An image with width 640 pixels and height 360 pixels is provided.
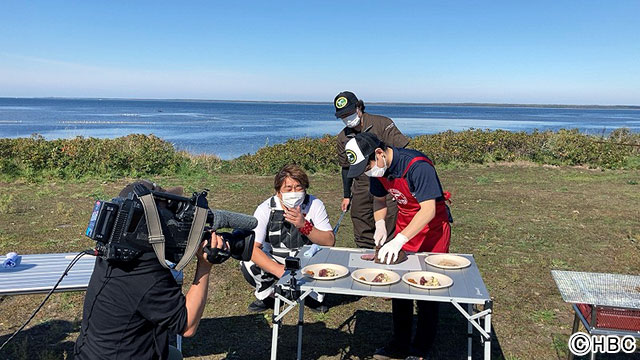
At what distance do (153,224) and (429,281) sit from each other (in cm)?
171

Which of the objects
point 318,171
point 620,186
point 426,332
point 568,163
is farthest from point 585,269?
point 568,163

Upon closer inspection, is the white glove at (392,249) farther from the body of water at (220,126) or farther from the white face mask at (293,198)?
the body of water at (220,126)

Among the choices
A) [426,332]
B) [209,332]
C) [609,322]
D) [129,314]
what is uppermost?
[129,314]

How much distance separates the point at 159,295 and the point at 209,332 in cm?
242

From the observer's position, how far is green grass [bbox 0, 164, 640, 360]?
4.09 metres

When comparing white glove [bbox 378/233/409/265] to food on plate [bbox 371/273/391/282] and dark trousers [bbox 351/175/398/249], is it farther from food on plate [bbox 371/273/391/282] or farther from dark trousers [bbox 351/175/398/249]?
dark trousers [bbox 351/175/398/249]

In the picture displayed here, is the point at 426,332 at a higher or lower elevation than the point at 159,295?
lower

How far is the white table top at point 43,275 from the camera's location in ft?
9.45

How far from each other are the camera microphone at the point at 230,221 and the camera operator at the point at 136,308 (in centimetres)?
7

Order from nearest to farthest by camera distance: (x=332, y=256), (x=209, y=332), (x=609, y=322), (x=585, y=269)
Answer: (x=609, y=322) → (x=332, y=256) → (x=209, y=332) → (x=585, y=269)

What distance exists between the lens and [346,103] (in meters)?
4.74

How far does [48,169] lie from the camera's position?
37.1 feet

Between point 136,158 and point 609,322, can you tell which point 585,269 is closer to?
point 609,322

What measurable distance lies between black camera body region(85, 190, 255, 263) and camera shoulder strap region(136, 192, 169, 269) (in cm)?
2
